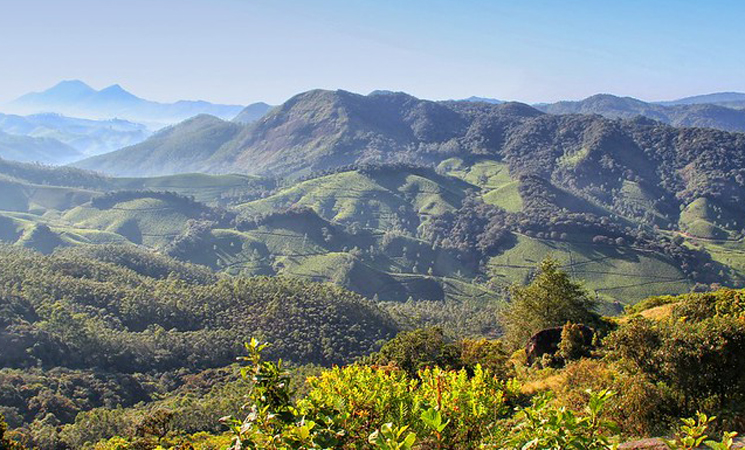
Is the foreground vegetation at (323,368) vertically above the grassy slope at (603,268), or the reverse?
the foreground vegetation at (323,368)

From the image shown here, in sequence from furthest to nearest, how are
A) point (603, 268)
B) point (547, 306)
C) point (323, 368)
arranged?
1. point (603, 268)
2. point (323, 368)
3. point (547, 306)

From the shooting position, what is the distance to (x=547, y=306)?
41.5 m

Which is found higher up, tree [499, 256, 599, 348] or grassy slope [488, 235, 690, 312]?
tree [499, 256, 599, 348]

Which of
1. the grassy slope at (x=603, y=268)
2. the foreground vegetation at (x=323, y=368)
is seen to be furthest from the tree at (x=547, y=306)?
the grassy slope at (x=603, y=268)

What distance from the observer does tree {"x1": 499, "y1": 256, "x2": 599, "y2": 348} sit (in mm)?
40469

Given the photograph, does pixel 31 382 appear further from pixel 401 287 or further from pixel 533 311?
pixel 401 287

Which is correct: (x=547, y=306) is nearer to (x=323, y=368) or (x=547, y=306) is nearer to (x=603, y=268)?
(x=323, y=368)

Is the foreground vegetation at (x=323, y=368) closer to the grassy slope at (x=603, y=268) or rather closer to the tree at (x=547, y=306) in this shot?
the tree at (x=547, y=306)

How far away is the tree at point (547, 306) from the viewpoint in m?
40.5

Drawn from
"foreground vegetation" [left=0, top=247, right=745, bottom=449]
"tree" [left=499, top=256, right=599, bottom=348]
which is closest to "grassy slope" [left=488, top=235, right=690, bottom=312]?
"foreground vegetation" [left=0, top=247, right=745, bottom=449]

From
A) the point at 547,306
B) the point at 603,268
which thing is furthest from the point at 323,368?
the point at 603,268

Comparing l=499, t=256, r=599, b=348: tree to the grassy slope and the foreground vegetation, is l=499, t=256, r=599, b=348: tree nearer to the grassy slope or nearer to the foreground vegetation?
the foreground vegetation

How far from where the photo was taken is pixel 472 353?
105 feet

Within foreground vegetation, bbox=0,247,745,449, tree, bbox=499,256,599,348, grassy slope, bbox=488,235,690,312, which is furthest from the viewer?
grassy slope, bbox=488,235,690,312
